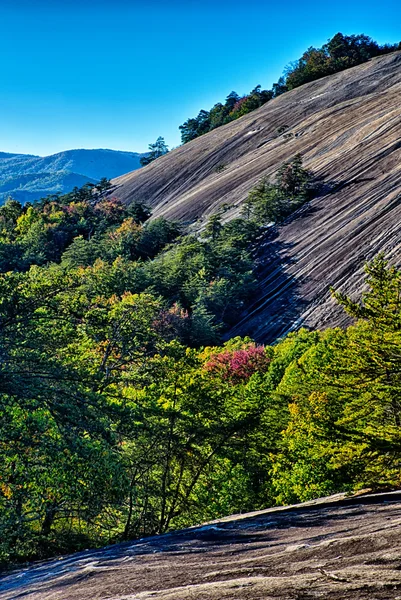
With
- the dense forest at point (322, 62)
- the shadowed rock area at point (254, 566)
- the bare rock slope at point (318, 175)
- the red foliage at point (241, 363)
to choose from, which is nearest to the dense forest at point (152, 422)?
the red foliage at point (241, 363)

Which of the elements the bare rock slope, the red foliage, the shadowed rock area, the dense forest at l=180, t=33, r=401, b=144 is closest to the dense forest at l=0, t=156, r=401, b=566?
the red foliage

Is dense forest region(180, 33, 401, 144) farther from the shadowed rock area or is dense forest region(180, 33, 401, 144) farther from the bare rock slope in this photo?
the shadowed rock area

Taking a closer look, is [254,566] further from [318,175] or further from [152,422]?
[318,175]

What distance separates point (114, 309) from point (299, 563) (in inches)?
660

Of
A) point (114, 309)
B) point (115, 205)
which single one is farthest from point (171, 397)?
point (115, 205)

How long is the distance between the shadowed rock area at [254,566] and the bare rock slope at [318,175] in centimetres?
3704

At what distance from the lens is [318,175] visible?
64.2 m

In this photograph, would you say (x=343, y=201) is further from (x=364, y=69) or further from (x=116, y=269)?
(x=364, y=69)

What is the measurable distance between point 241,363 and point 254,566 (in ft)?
105

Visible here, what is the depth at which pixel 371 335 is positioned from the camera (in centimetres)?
1446

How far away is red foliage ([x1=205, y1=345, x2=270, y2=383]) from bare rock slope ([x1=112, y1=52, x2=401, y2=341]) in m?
9.04

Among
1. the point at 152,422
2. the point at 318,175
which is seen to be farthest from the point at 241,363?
the point at 318,175

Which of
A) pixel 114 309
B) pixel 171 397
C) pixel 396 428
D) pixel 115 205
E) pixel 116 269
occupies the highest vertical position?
pixel 115 205

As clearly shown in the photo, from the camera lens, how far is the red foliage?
3791 centimetres
